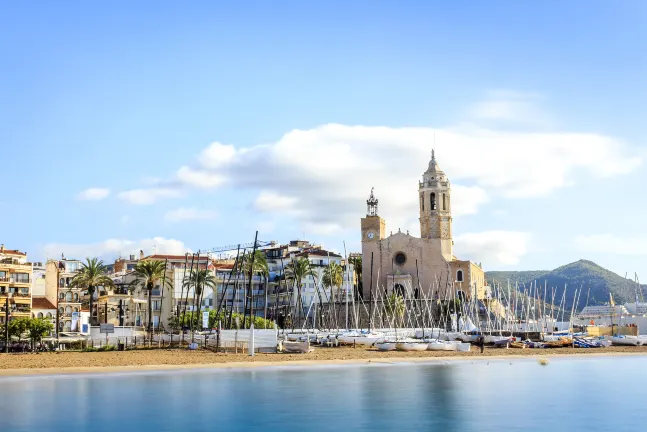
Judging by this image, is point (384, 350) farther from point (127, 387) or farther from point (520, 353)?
point (127, 387)

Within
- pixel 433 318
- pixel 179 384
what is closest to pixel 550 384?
pixel 179 384

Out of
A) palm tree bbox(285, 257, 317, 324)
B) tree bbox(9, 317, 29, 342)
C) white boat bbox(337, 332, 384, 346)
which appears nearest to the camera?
tree bbox(9, 317, 29, 342)

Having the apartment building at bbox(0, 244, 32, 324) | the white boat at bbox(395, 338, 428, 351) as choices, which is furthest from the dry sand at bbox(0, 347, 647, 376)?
the apartment building at bbox(0, 244, 32, 324)

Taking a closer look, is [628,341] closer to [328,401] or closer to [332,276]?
[332,276]

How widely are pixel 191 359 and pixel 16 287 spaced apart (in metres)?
47.0

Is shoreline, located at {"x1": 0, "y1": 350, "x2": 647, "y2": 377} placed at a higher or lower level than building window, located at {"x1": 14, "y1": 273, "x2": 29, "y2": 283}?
lower

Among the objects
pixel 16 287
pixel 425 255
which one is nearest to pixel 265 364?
pixel 16 287

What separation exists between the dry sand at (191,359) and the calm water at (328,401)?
11.0 feet

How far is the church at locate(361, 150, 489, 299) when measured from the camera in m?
138

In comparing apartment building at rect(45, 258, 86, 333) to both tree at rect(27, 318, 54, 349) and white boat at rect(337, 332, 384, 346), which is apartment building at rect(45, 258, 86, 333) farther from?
white boat at rect(337, 332, 384, 346)

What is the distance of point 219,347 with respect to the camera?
70000mm

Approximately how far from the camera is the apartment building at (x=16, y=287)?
98.1 meters

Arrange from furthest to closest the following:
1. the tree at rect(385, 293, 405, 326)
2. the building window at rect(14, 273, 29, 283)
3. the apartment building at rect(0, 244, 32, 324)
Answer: the tree at rect(385, 293, 405, 326) → the building window at rect(14, 273, 29, 283) → the apartment building at rect(0, 244, 32, 324)

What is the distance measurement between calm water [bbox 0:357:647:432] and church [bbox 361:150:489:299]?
80.9 metres
